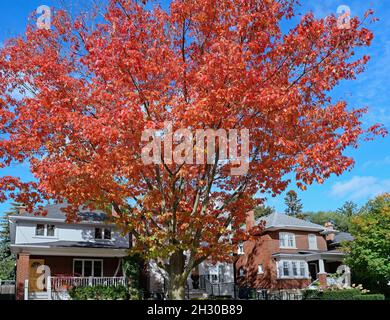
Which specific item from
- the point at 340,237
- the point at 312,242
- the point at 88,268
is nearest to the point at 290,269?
the point at 312,242

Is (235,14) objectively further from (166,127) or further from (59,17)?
(59,17)

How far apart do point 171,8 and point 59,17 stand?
4310 millimetres

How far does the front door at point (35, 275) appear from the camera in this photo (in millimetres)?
29875

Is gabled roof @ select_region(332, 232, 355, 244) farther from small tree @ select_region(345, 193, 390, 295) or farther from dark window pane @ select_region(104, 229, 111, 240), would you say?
dark window pane @ select_region(104, 229, 111, 240)

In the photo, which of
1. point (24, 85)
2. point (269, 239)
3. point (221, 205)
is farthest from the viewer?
point (269, 239)

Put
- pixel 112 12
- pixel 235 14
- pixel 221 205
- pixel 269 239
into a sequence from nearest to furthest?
pixel 235 14 → pixel 112 12 → pixel 221 205 → pixel 269 239

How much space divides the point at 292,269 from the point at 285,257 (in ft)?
4.75

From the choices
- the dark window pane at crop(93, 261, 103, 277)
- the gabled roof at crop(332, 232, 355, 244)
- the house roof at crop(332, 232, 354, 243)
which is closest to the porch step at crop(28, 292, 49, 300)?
the dark window pane at crop(93, 261, 103, 277)

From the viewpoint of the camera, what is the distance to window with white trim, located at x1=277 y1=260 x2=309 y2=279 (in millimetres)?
38475

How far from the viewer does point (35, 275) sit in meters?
30.4

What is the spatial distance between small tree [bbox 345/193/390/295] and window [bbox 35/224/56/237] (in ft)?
72.8

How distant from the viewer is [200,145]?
37.8 ft

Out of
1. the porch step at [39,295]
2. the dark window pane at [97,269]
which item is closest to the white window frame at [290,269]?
the dark window pane at [97,269]
